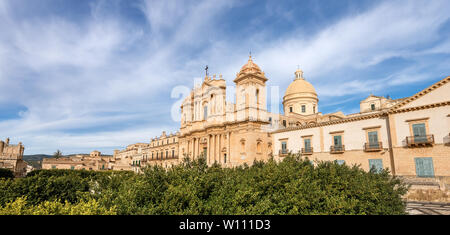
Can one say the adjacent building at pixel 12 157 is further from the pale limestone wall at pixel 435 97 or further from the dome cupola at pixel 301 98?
the pale limestone wall at pixel 435 97

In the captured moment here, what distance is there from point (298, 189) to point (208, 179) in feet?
9.53

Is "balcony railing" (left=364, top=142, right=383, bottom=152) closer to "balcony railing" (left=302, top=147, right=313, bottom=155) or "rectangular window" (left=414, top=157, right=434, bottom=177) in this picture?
"rectangular window" (left=414, top=157, right=434, bottom=177)

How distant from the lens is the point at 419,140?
61.6 feet

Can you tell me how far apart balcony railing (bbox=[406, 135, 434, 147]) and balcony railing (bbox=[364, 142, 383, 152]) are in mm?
2162

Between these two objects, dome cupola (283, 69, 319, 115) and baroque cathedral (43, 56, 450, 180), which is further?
dome cupola (283, 69, 319, 115)

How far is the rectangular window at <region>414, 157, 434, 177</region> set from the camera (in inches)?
715

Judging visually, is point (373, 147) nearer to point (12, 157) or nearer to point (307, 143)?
point (307, 143)

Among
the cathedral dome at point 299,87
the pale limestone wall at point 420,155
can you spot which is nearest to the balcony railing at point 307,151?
the pale limestone wall at point 420,155

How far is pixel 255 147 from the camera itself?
3008 cm

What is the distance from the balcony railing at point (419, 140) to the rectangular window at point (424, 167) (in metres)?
1.19

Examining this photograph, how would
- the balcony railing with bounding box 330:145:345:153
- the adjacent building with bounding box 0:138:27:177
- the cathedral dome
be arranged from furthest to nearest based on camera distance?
the cathedral dome, the adjacent building with bounding box 0:138:27:177, the balcony railing with bounding box 330:145:345:153

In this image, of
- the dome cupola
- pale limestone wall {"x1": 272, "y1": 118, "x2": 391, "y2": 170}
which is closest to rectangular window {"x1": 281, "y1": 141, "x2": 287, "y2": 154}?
pale limestone wall {"x1": 272, "y1": 118, "x2": 391, "y2": 170}

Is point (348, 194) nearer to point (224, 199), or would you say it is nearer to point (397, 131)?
point (224, 199)
